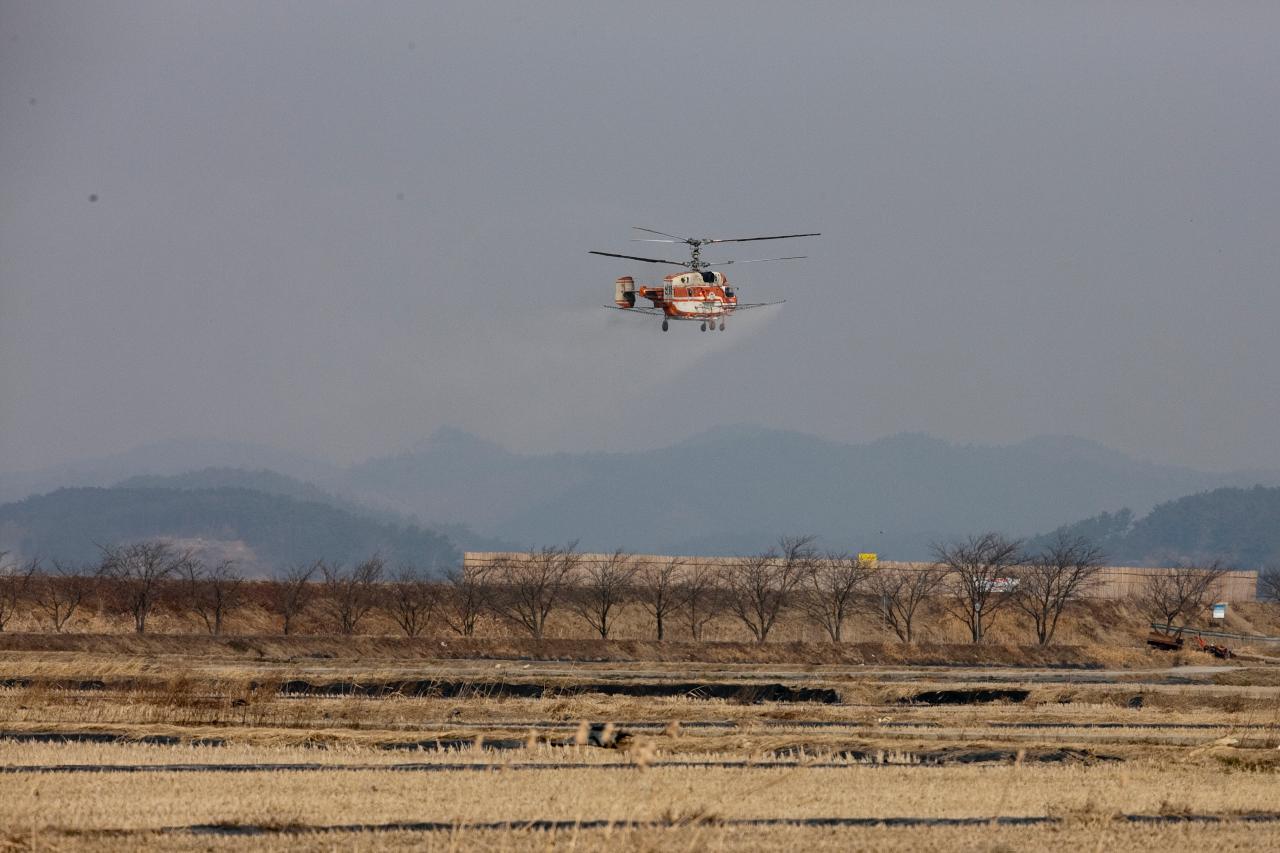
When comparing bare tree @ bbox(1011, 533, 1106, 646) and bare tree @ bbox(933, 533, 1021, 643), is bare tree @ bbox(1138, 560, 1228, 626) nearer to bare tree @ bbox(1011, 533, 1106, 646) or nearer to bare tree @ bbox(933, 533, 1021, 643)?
bare tree @ bbox(1011, 533, 1106, 646)

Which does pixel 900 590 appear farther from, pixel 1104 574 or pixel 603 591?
pixel 603 591

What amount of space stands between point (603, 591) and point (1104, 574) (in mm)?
44760

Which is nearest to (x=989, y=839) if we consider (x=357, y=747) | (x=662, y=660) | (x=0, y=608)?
(x=357, y=747)

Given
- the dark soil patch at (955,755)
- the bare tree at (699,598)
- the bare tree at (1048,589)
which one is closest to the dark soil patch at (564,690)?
the dark soil patch at (955,755)

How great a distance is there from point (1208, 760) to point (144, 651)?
44183 millimetres

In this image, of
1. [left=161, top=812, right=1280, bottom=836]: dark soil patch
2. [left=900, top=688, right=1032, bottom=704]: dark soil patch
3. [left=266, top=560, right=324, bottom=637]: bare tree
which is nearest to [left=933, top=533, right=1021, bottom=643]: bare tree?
[left=266, top=560, right=324, bottom=637]: bare tree

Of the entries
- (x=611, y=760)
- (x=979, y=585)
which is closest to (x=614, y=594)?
(x=979, y=585)

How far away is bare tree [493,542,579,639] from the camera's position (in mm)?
87688

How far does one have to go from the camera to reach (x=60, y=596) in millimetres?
86562

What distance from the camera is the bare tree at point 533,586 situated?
87688 mm

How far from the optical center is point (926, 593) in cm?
10044

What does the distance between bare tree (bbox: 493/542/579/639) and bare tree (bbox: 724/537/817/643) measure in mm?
10611

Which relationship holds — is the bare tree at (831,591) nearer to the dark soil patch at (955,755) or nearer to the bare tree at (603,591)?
the bare tree at (603,591)

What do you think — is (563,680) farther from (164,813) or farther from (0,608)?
(0,608)
